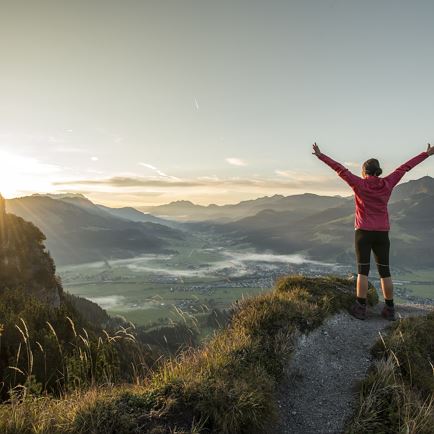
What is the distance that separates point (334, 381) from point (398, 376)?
3.70 feet

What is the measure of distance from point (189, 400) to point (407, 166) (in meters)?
7.62

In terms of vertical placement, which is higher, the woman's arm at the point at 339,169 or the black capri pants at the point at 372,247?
the woman's arm at the point at 339,169

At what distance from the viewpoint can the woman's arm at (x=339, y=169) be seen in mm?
8828

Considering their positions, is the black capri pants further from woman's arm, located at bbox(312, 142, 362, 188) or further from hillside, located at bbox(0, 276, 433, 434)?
hillside, located at bbox(0, 276, 433, 434)

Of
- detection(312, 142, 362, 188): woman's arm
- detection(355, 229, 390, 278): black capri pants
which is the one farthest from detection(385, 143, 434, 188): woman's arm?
detection(355, 229, 390, 278): black capri pants

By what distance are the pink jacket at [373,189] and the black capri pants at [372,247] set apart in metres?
0.17

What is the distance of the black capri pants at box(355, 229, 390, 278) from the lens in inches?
359

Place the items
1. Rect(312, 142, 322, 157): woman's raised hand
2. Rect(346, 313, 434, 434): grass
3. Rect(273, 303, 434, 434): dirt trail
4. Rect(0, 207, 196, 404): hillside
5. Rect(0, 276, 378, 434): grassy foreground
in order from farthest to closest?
Rect(312, 142, 322, 157): woman's raised hand → Rect(0, 207, 196, 404): hillside → Rect(273, 303, 434, 434): dirt trail → Rect(346, 313, 434, 434): grass → Rect(0, 276, 378, 434): grassy foreground

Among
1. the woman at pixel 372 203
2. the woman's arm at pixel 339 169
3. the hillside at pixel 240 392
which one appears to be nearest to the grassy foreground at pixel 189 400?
the hillside at pixel 240 392

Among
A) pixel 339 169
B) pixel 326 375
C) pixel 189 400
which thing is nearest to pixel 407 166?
pixel 339 169

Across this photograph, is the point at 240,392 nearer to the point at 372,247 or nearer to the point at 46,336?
the point at 46,336

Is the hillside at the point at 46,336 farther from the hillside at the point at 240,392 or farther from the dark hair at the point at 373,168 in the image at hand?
the dark hair at the point at 373,168

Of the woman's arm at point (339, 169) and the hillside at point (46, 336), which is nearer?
the hillside at point (46, 336)

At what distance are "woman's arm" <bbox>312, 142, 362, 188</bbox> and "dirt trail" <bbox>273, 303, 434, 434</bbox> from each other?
12.2 feet
